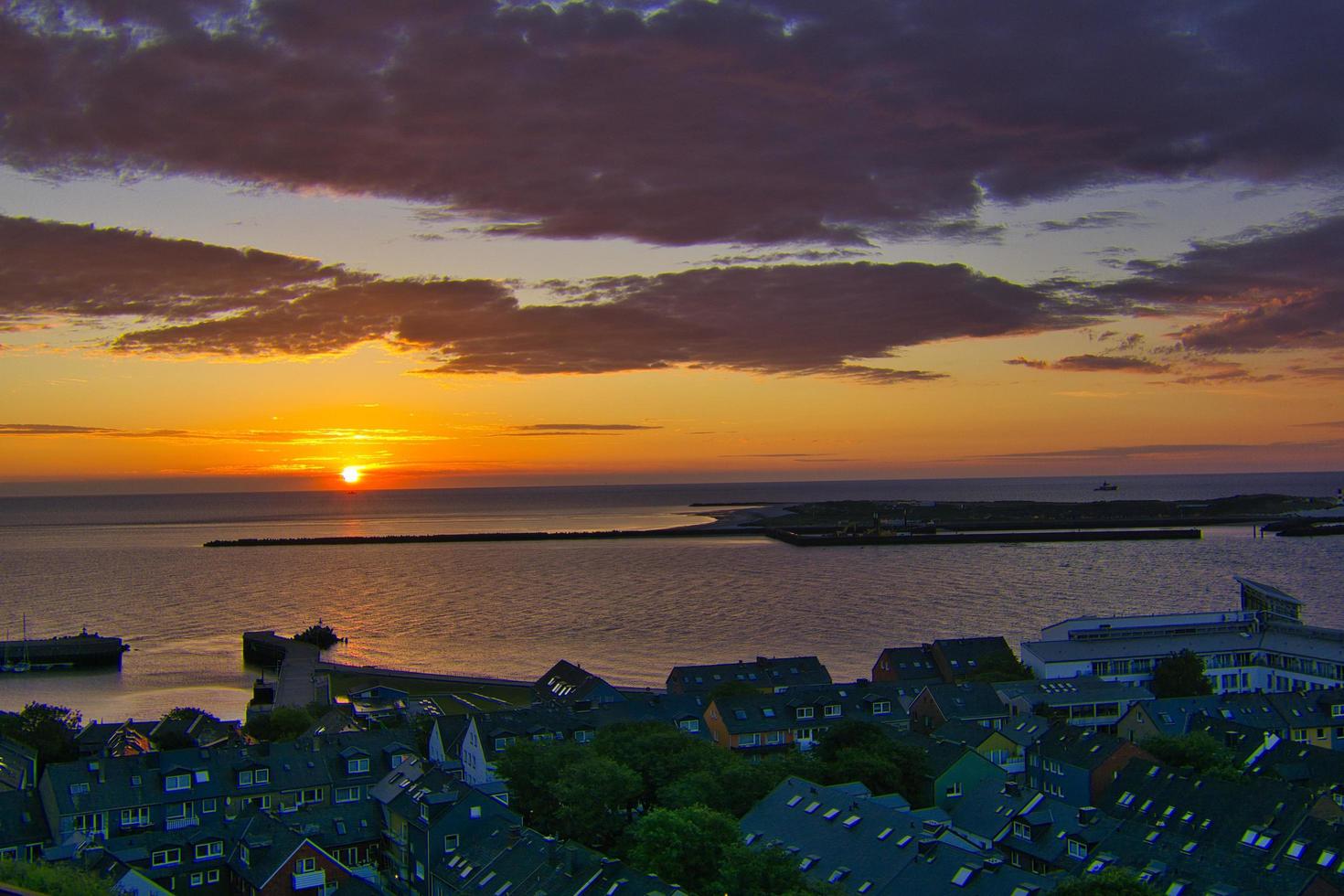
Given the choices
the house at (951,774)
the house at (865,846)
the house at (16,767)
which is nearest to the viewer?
the house at (865,846)

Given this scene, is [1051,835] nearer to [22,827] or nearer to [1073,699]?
[1073,699]

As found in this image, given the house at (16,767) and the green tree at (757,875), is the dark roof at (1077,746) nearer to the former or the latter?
the green tree at (757,875)

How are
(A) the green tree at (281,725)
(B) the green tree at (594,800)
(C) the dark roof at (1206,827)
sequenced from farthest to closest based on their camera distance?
(A) the green tree at (281,725), (B) the green tree at (594,800), (C) the dark roof at (1206,827)

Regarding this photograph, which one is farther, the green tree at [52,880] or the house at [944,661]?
the house at [944,661]

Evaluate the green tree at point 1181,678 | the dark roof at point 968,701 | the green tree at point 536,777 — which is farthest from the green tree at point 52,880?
the green tree at point 1181,678

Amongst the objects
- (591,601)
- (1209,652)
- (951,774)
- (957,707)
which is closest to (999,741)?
(951,774)

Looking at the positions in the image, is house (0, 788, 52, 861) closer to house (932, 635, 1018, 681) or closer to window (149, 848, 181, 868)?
window (149, 848, 181, 868)
